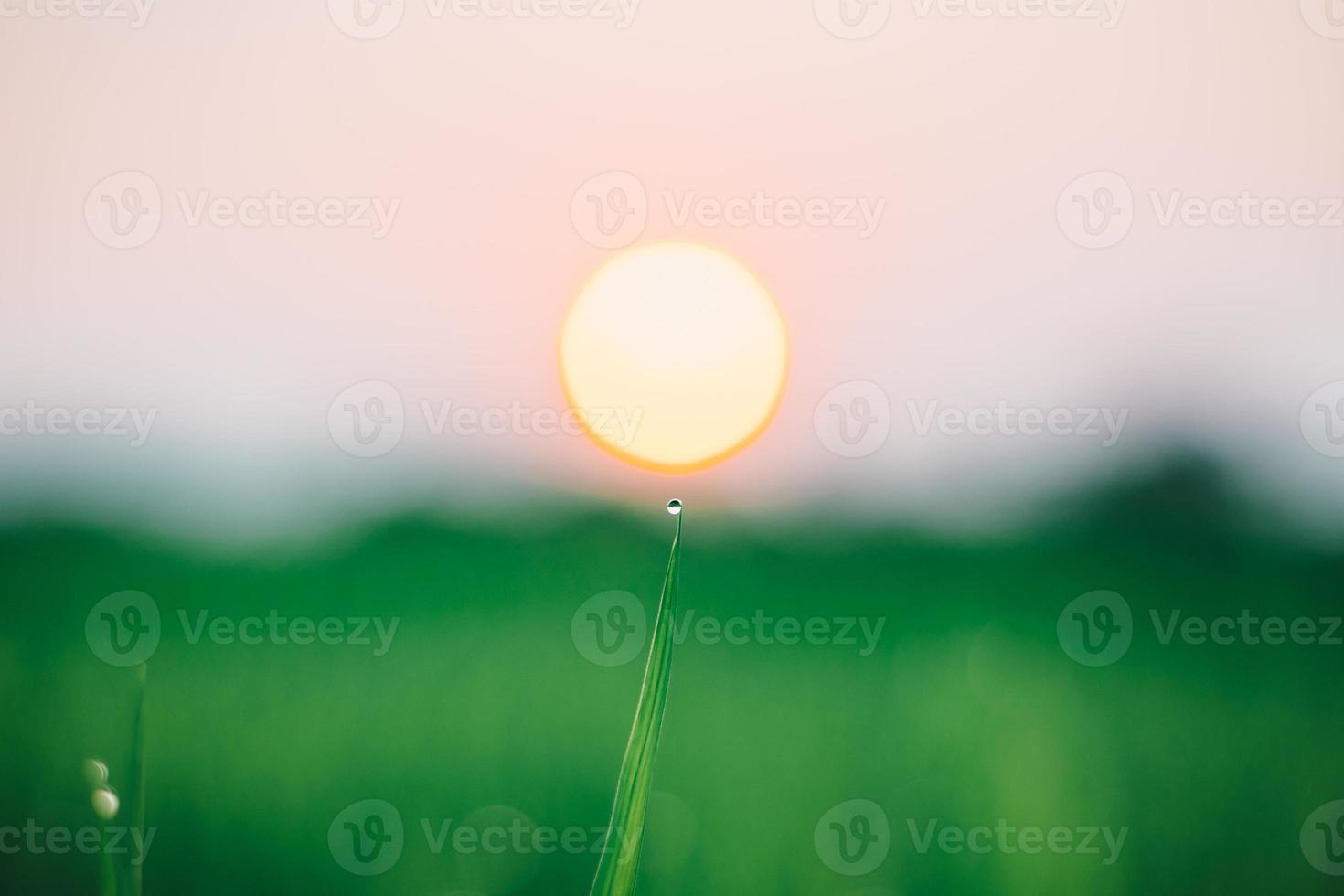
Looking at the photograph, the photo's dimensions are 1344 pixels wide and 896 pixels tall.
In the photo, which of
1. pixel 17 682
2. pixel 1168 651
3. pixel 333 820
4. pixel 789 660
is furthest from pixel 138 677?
pixel 1168 651

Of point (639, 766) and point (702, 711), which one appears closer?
point (639, 766)

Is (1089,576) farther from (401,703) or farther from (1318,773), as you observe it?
(401,703)

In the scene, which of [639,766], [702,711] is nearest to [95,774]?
[639,766]

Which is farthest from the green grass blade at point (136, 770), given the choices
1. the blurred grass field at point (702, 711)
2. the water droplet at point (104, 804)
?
the blurred grass field at point (702, 711)

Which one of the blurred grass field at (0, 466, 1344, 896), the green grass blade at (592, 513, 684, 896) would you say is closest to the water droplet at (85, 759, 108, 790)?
the blurred grass field at (0, 466, 1344, 896)

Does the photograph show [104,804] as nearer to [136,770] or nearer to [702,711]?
[136,770]

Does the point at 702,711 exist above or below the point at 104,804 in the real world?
above
